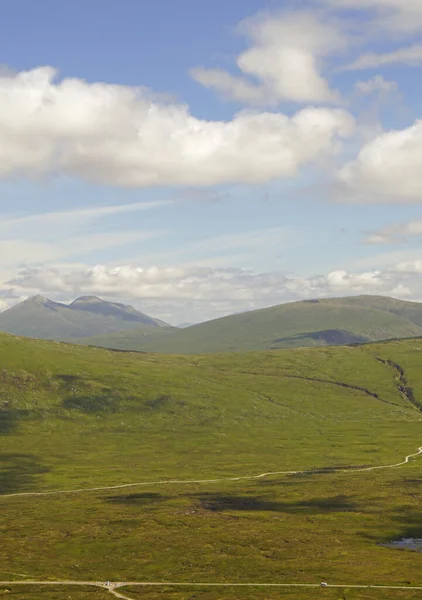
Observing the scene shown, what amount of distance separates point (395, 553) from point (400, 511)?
131ft

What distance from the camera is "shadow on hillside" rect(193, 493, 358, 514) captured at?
169550 mm

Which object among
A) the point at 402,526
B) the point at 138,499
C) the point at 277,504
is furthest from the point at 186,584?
the point at 138,499

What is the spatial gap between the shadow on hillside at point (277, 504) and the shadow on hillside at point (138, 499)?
38.3ft

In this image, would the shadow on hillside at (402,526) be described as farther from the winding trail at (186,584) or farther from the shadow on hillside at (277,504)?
the winding trail at (186,584)

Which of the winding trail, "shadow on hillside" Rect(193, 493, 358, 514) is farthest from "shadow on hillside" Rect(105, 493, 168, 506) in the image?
the winding trail

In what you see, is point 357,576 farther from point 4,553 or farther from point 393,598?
point 4,553

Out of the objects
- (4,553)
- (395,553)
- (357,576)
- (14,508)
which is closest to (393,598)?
(357,576)

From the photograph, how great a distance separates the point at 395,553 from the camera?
12625 cm

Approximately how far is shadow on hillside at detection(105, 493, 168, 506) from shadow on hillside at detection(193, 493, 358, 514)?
11680 millimetres

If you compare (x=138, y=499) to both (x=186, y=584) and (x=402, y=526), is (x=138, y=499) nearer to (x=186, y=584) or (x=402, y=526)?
(x=402, y=526)

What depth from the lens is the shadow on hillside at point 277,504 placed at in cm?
16955

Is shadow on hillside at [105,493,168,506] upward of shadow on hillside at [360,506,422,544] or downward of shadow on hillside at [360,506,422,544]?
downward

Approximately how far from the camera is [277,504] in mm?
177125

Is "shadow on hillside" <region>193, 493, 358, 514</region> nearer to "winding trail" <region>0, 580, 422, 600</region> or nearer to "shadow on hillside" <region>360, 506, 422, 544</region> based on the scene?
"shadow on hillside" <region>360, 506, 422, 544</region>
